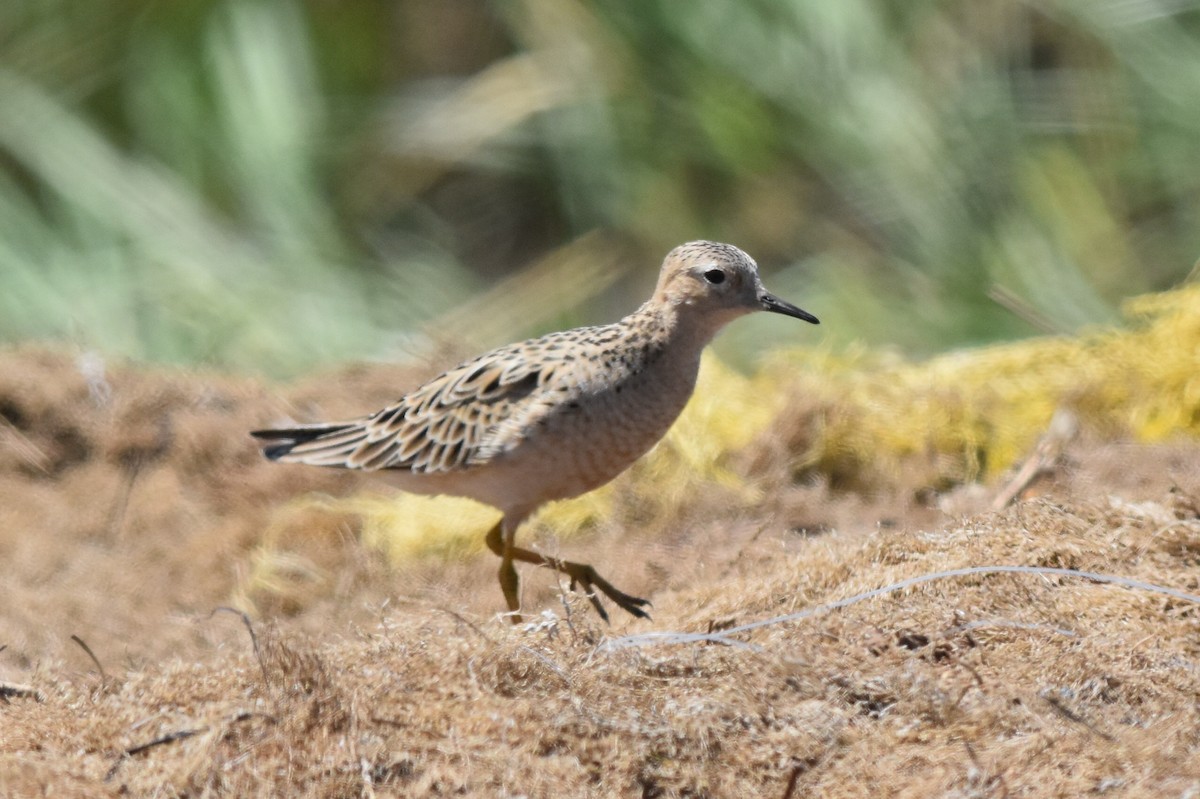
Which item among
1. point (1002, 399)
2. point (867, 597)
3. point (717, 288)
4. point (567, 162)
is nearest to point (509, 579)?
point (717, 288)

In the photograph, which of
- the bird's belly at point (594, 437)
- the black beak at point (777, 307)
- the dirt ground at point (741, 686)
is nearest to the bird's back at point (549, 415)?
the bird's belly at point (594, 437)

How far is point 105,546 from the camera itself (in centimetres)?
661

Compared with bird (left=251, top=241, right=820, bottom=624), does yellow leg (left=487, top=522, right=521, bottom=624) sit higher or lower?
lower

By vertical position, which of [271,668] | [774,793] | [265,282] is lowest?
[265,282]

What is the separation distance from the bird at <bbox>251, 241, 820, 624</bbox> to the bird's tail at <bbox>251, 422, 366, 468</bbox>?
324 millimetres

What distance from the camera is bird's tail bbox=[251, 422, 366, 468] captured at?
5.80 meters

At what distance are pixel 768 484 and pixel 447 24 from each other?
679 centimetres

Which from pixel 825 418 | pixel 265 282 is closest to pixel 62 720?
pixel 825 418

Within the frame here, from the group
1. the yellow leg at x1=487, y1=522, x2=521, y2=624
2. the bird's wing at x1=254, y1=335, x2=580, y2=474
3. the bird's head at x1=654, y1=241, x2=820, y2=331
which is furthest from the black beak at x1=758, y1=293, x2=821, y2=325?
the yellow leg at x1=487, y1=522, x2=521, y2=624

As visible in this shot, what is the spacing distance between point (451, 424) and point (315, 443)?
760 mm

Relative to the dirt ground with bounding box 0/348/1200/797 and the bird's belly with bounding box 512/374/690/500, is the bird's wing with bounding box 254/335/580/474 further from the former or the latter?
the dirt ground with bounding box 0/348/1200/797

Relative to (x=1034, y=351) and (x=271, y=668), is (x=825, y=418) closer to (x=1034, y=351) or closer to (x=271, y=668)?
(x=1034, y=351)

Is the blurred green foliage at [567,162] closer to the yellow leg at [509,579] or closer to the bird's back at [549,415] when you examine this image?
the bird's back at [549,415]

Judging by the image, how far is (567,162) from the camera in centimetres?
1154
